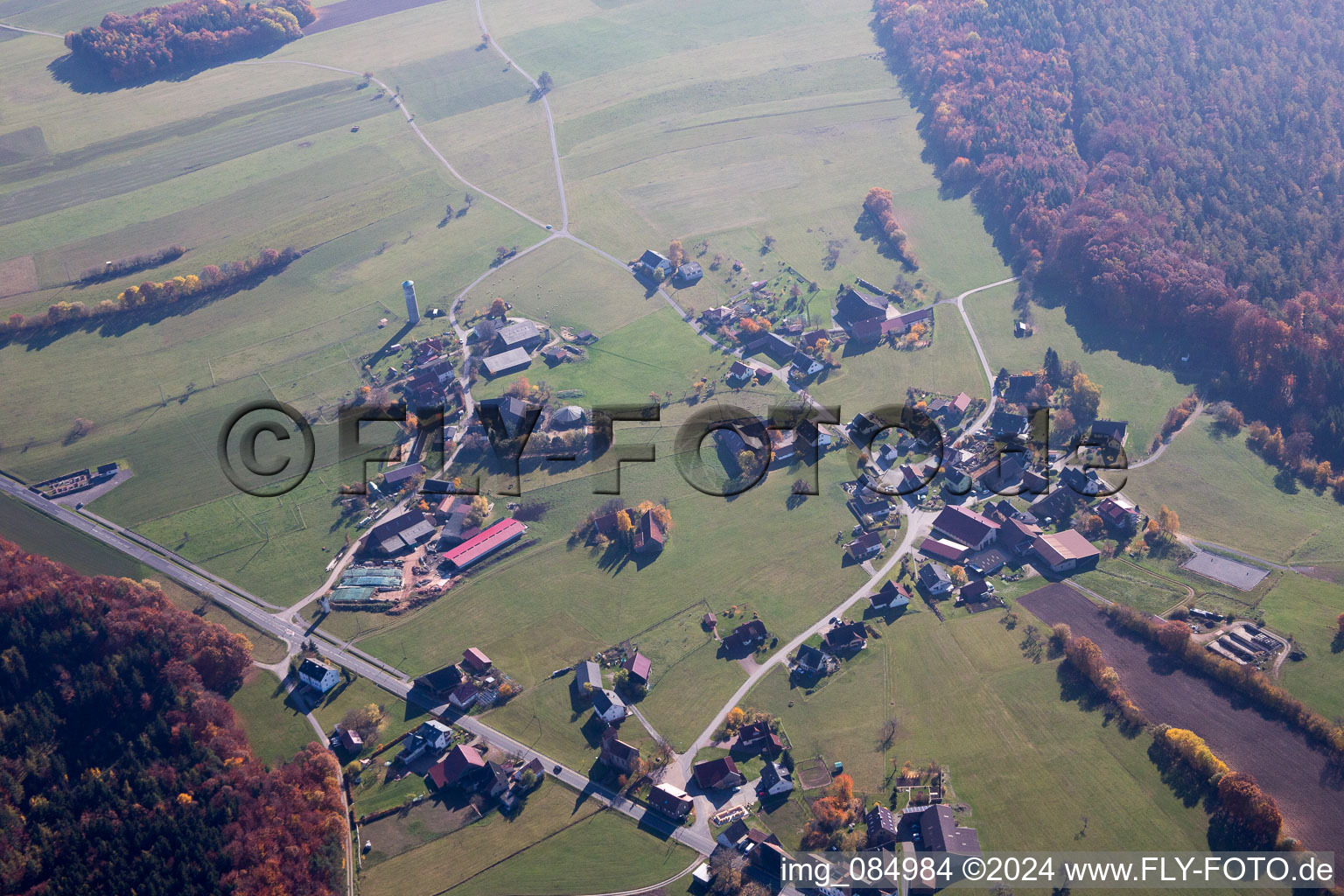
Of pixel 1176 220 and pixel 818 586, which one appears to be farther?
pixel 1176 220

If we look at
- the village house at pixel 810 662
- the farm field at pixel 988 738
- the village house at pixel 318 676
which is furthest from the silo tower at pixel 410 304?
the village house at pixel 810 662

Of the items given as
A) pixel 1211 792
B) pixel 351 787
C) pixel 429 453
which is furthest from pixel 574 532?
pixel 1211 792

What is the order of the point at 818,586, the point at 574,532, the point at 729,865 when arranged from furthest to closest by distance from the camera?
1. the point at 574,532
2. the point at 818,586
3. the point at 729,865

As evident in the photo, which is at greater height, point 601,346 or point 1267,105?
point 1267,105

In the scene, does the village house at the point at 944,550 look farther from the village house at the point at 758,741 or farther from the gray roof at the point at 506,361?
the gray roof at the point at 506,361

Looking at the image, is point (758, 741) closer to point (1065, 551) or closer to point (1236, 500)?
point (1065, 551)

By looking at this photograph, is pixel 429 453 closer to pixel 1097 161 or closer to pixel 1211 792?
pixel 1211 792

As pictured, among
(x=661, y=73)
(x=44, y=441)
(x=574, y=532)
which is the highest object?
(x=661, y=73)
